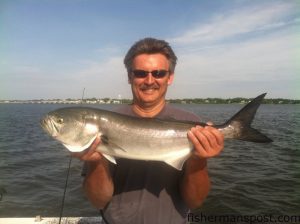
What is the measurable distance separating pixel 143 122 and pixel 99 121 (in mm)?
583

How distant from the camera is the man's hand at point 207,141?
4.08 metres

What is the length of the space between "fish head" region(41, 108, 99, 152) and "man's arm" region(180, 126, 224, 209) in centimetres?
129

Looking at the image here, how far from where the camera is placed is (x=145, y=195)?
4.11m

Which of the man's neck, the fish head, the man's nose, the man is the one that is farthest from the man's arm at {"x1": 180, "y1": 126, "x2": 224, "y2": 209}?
the fish head

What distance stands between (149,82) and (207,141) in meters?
1.13

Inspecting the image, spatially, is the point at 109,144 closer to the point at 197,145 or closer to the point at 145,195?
the point at 145,195

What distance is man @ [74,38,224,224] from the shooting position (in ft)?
13.4

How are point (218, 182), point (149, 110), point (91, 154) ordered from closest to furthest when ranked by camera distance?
point (91, 154) → point (149, 110) → point (218, 182)

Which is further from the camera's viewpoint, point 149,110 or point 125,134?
point 149,110

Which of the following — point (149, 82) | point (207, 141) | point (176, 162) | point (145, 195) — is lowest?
point (145, 195)

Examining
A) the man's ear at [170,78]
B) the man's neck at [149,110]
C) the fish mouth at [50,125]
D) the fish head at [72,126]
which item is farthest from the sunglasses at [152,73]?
the fish mouth at [50,125]

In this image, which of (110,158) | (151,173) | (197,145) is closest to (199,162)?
(197,145)

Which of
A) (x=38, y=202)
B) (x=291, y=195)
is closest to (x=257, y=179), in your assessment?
(x=291, y=195)

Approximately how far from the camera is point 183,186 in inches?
167
